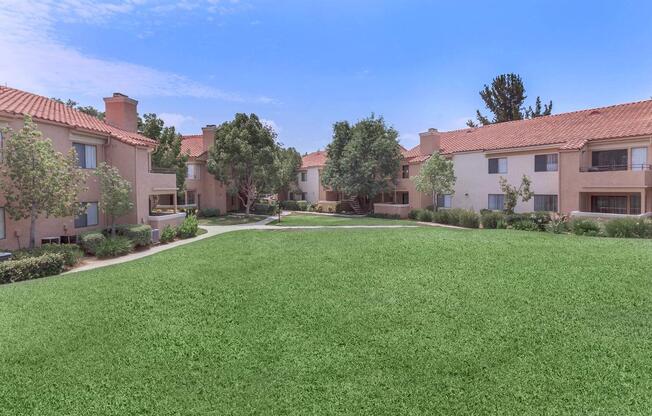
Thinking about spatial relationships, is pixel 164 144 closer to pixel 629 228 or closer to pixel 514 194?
pixel 514 194

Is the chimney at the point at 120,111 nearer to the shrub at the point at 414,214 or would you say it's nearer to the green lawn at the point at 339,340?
the green lawn at the point at 339,340

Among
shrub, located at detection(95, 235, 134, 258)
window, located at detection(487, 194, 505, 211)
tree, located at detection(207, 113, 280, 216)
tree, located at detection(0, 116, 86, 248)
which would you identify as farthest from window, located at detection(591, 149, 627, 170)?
tree, located at detection(0, 116, 86, 248)

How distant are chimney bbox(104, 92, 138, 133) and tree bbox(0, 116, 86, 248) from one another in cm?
1272

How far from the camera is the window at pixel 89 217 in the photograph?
68.8 ft

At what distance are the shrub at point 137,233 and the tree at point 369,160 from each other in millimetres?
24141

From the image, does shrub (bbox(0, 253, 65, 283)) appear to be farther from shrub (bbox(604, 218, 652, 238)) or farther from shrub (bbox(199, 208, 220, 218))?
shrub (bbox(604, 218, 652, 238))

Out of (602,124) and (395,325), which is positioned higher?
(602,124)

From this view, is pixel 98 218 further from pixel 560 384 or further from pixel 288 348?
pixel 560 384

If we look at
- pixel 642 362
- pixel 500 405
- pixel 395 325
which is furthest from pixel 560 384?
pixel 395 325

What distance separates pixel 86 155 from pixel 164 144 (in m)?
12.1

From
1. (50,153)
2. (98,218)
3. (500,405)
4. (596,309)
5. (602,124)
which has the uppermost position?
(602,124)

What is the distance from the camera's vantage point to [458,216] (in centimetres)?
3120

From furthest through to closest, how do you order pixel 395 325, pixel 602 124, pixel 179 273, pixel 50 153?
1. pixel 602 124
2. pixel 50 153
3. pixel 179 273
4. pixel 395 325

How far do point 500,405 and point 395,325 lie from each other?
2.65 m
